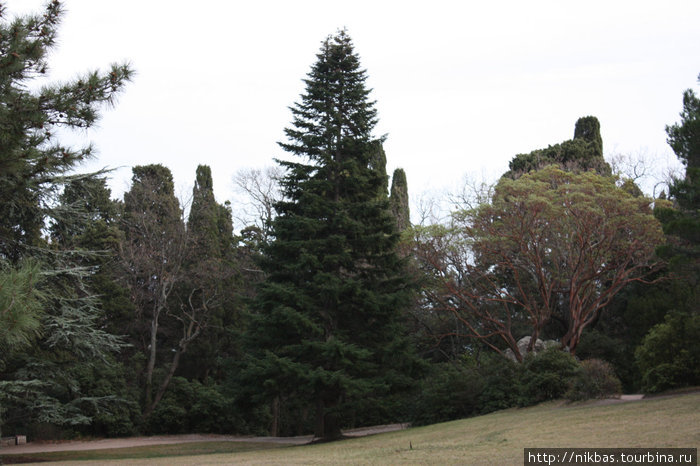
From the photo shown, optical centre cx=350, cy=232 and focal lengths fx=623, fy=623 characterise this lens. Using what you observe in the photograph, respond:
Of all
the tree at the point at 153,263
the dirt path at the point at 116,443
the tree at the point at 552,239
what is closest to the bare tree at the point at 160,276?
the tree at the point at 153,263

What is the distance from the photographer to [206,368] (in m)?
→ 30.2

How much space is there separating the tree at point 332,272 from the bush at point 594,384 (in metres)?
5.10

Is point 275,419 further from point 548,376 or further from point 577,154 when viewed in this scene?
point 577,154

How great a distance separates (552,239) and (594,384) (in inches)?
336

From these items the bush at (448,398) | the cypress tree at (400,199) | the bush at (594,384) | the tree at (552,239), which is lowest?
the bush at (448,398)

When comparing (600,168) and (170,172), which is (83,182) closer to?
(170,172)

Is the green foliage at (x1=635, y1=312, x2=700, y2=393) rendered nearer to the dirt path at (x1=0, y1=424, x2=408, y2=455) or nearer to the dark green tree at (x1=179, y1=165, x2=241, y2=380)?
the dirt path at (x1=0, y1=424, x2=408, y2=455)

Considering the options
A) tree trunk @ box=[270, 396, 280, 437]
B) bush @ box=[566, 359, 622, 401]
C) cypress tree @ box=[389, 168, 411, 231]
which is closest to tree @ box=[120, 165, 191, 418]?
tree trunk @ box=[270, 396, 280, 437]

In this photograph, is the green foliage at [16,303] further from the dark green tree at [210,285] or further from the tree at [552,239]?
the dark green tree at [210,285]

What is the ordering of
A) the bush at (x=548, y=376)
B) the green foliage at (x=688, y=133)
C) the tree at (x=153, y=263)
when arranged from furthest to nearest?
the tree at (x=153, y=263)
the bush at (x=548, y=376)
the green foliage at (x=688, y=133)

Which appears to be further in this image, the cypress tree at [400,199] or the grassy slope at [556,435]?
the cypress tree at [400,199]

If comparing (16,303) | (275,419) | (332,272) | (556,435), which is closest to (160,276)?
(275,419)

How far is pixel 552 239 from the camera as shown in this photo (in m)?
23.0

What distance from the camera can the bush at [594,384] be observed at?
15406 mm
